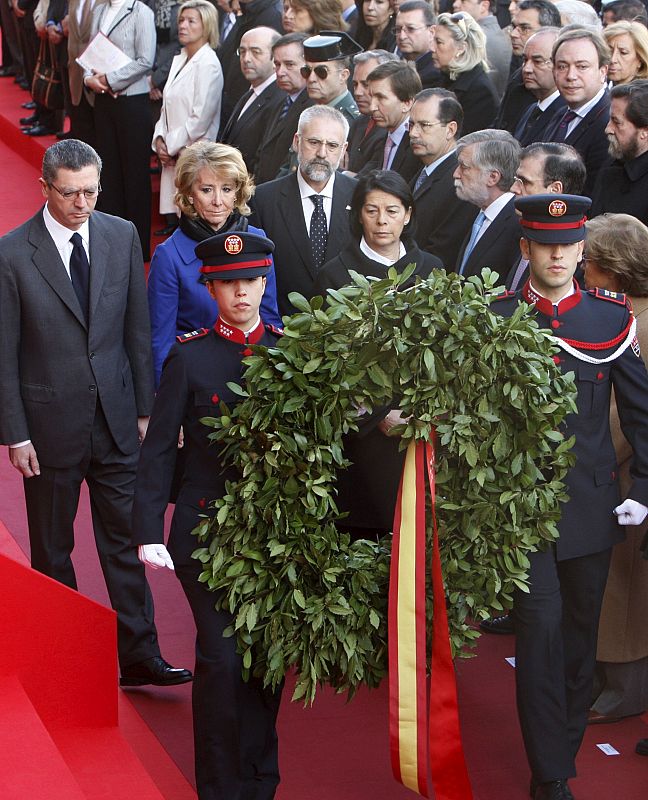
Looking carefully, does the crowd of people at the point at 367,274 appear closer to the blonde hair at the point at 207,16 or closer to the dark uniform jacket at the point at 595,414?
the dark uniform jacket at the point at 595,414

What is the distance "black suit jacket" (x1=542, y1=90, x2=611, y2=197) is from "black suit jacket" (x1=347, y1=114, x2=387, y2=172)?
3.55 ft

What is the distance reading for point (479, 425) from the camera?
3484 mm

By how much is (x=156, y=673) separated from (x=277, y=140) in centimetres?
322

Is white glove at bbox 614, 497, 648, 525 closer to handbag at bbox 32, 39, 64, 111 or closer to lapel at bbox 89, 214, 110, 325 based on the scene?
lapel at bbox 89, 214, 110, 325

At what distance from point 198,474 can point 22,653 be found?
0.75m

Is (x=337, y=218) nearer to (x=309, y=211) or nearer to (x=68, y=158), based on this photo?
A: (x=309, y=211)

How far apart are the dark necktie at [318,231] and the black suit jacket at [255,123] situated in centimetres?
170

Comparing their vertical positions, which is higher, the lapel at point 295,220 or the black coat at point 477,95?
the black coat at point 477,95

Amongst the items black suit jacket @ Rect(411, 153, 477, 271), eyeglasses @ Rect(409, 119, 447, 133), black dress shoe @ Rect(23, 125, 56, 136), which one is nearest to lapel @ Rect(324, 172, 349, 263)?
black suit jacket @ Rect(411, 153, 477, 271)

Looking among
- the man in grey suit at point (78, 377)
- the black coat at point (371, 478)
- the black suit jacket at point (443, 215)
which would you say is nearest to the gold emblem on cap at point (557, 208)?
the black coat at point (371, 478)

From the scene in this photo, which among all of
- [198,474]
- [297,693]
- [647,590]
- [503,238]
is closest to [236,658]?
[297,693]

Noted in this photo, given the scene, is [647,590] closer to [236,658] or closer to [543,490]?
[543,490]

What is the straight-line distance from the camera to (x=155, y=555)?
3631mm

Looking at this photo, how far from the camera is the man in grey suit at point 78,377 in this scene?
4.29m
